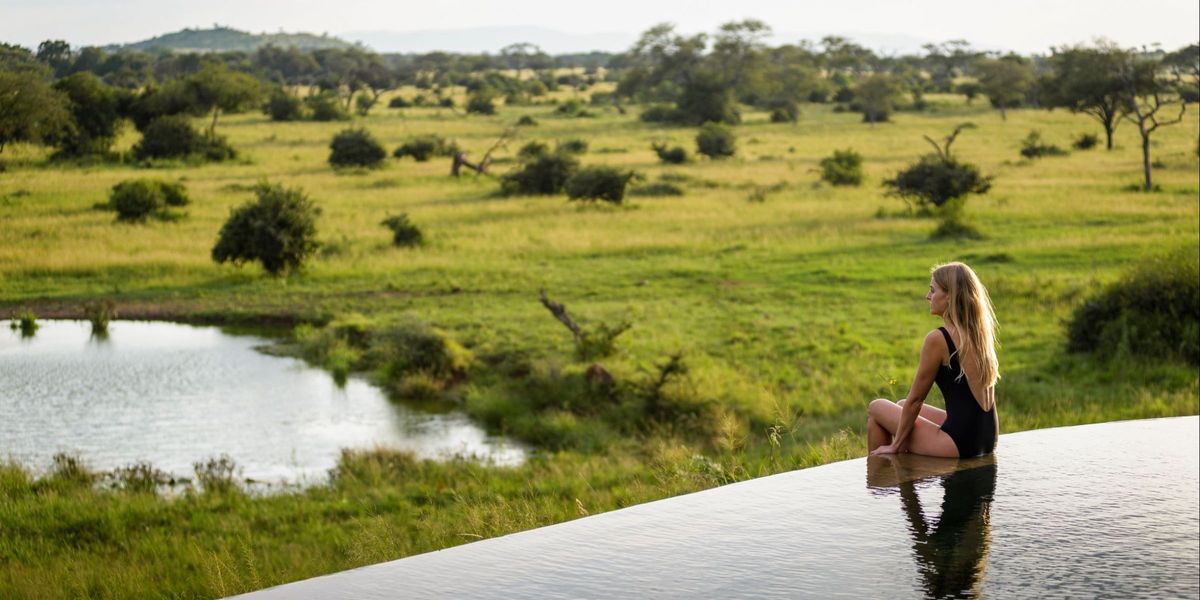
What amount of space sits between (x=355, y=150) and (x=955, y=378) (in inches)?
1369

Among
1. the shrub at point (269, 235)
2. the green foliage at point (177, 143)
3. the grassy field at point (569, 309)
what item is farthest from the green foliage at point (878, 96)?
the shrub at point (269, 235)

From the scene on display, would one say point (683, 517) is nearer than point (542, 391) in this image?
Yes

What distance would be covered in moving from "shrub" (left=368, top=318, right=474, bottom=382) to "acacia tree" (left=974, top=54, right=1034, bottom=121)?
172ft

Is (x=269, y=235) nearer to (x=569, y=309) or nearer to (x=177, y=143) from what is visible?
(x=569, y=309)

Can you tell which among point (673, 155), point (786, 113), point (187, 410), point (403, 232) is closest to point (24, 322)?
point (187, 410)

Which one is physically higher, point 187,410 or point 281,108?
point 281,108

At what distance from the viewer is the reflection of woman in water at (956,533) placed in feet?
17.3

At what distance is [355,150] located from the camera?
129ft

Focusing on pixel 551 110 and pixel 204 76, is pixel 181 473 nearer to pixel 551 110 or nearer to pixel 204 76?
pixel 204 76

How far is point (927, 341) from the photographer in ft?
20.9

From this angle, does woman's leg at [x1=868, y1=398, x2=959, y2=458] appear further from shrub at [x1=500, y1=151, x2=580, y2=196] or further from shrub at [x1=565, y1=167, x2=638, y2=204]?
shrub at [x1=500, y1=151, x2=580, y2=196]

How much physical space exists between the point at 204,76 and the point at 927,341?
3382 cm

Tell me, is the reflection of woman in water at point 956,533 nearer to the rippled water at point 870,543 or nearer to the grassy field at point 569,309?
the rippled water at point 870,543

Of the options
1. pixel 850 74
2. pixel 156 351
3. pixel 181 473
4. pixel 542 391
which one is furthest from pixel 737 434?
pixel 850 74
